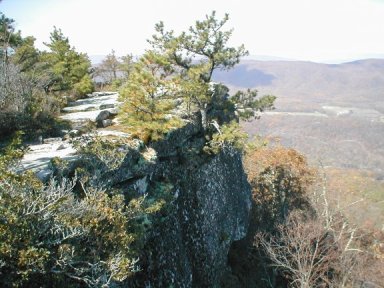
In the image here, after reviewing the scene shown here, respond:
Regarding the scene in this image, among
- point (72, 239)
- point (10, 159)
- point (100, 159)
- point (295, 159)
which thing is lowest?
point (295, 159)

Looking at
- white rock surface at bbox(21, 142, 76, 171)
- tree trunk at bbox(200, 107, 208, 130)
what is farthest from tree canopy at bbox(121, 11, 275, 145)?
white rock surface at bbox(21, 142, 76, 171)

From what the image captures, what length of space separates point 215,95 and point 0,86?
402 inches

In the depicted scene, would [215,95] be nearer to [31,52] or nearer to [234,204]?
[234,204]

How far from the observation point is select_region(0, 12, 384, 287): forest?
6.68 m

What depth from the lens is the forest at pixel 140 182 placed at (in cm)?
668

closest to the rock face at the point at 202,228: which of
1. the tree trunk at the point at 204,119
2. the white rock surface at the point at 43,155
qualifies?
the tree trunk at the point at 204,119

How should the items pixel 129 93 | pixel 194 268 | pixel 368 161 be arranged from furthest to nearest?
pixel 368 161 → pixel 194 268 → pixel 129 93

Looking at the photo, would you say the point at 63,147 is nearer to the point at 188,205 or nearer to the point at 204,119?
the point at 188,205

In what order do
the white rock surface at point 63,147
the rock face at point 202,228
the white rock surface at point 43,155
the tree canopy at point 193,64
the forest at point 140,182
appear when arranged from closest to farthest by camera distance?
the forest at point 140,182, the white rock surface at point 63,147, the white rock surface at point 43,155, the rock face at point 202,228, the tree canopy at point 193,64

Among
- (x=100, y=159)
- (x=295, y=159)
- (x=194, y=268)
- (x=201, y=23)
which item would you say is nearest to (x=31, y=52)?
(x=201, y=23)

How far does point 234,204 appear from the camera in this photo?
773 inches

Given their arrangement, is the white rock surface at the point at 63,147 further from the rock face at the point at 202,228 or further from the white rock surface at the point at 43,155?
the rock face at the point at 202,228

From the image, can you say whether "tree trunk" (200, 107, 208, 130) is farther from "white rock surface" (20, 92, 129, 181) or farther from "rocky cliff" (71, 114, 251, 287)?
"white rock surface" (20, 92, 129, 181)

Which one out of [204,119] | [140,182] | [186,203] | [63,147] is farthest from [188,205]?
[63,147]
